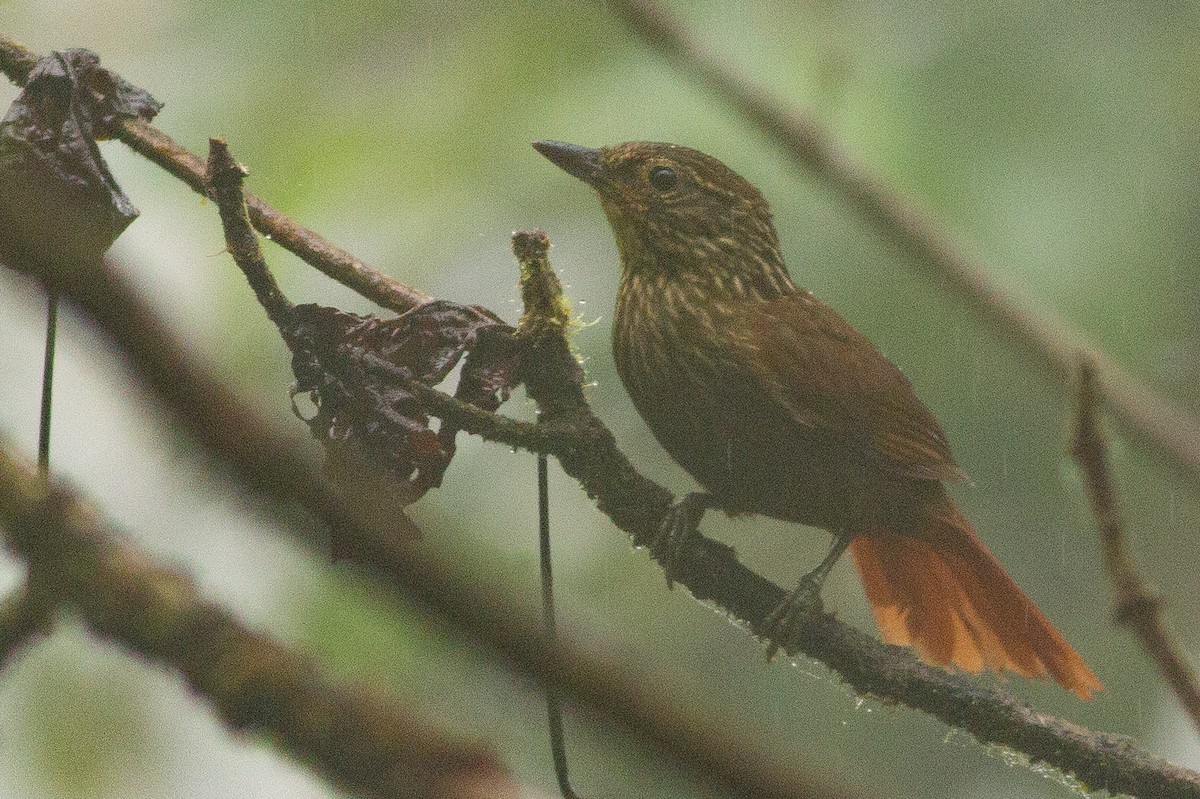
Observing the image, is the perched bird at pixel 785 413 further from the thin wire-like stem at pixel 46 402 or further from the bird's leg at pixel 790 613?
the thin wire-like stem at pixel 46 402

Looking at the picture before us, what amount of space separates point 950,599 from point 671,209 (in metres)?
1.03

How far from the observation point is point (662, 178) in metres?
3.19

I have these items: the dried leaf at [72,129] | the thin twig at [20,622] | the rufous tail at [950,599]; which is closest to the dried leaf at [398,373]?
the dried leaf at [72,129]

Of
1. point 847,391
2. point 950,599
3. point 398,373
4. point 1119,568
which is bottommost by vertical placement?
point 1119,568

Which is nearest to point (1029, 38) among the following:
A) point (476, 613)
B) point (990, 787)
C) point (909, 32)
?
point (909, 32)

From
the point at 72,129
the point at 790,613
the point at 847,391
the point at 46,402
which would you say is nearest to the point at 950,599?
the point at 847,391

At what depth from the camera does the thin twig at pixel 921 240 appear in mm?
3164

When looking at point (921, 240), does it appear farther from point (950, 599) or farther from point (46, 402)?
point (46, 402)

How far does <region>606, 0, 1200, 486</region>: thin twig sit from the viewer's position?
3.16 meters

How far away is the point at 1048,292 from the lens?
3920 millimetres

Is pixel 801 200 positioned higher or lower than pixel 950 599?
higher

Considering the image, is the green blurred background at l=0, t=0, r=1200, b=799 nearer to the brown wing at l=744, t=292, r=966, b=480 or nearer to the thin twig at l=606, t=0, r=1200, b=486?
the thin twig at l=606, t=0, r=1200, b=486

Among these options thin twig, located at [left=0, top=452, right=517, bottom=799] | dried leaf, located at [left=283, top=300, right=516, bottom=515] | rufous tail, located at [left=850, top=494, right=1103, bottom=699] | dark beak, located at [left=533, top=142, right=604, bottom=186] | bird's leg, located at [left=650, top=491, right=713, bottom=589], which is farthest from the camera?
dark beak, located at [left=533, top=142, right=604, bottom=186]

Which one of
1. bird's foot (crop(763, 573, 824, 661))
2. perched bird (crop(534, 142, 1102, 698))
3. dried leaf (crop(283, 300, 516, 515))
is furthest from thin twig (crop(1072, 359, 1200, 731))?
perched bird (crop(534, 142, 1102, 698))
